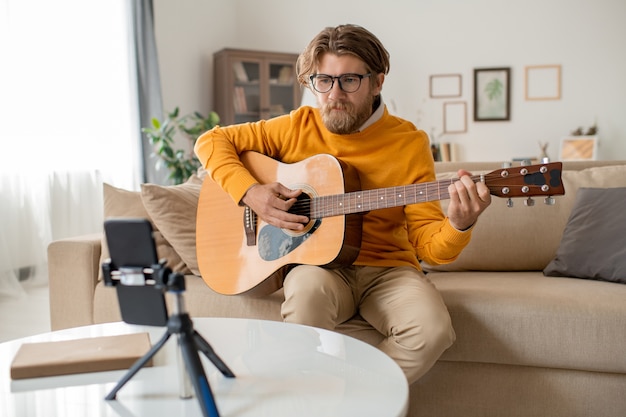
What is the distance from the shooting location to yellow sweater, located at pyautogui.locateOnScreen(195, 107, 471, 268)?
5.86 ft

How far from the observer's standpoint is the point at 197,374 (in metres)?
0.86

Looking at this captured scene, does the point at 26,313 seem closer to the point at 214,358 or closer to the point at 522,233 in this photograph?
the point at 522,233

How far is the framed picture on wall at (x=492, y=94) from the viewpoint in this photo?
18.7 ft

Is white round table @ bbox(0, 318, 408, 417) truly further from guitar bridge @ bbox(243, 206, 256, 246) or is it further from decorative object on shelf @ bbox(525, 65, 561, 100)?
decorative object on shelf @ bbox(525, 65, 561, 100)

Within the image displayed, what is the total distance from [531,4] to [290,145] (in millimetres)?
4504

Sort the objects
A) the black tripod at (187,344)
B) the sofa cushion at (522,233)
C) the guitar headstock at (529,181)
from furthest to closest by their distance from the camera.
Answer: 1. the sofa cushion at (522,233)
2. the guitar headstock at (529,181)
3. the black tripod at (187,344)

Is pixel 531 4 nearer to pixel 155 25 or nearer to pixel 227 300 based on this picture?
pixel 155 25

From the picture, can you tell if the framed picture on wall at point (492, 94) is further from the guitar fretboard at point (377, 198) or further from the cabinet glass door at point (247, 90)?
the guitar fretboard at point (377, 198)

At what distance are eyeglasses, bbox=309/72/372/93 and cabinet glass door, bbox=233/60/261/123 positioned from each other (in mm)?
3780

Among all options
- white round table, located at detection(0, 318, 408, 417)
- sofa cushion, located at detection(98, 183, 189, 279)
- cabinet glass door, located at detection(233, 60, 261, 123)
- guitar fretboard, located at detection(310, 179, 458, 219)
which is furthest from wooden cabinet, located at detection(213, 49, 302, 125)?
white round table, located at detection(0, 318, 408, 417)

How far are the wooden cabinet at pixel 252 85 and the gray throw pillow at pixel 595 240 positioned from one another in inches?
151

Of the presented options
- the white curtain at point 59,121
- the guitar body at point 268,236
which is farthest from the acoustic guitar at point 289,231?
the white curtain at point 59,121

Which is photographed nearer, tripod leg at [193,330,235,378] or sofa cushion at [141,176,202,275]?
tripod leg at [193,330,235,378]

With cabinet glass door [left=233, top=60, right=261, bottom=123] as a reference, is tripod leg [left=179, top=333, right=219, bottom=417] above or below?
below
